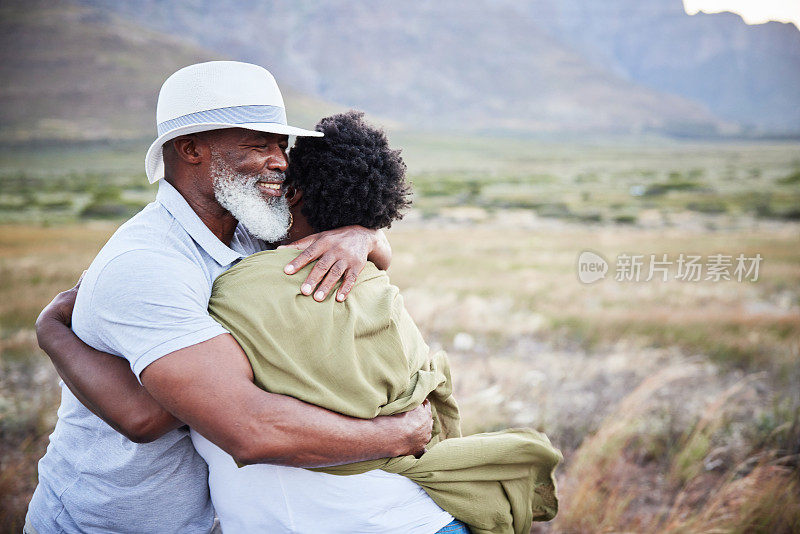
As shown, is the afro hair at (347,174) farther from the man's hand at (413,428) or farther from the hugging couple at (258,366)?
the man's hand at (413,428)

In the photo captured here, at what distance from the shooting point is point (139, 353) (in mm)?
1646

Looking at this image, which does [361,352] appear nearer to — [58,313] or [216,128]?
[216,128]

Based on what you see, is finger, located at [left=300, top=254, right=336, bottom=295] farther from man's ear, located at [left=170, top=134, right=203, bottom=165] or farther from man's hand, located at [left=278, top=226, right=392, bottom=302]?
man's ear, located at [left=170, top=134, right=203, bottom=165]

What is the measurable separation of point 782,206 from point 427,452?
124 ft

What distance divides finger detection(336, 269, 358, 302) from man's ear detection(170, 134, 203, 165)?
771mm

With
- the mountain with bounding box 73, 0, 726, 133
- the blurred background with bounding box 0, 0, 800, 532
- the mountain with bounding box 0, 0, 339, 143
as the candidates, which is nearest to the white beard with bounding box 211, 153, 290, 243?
the blurred background with bounding box 0, 0, 800, 532

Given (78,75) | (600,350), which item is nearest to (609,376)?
(600,350)

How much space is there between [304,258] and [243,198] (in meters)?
0.51

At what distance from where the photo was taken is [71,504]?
2.02 meters

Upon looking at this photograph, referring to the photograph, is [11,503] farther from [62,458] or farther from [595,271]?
[595,271]

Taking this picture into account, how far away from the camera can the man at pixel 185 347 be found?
1650mm

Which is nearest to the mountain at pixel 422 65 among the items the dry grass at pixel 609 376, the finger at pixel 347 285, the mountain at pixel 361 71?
the mountain at pixel 361 71

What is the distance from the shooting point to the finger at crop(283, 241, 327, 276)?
187 centimetres

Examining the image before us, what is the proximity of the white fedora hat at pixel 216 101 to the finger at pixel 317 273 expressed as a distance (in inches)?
20.3
